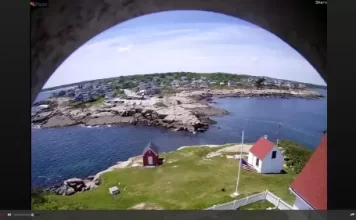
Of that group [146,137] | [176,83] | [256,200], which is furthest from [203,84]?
[256,200]

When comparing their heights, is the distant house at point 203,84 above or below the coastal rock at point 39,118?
above

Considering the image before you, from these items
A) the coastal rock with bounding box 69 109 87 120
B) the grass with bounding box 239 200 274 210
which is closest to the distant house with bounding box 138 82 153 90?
the coastal rock with bounding box 69 109 87 120

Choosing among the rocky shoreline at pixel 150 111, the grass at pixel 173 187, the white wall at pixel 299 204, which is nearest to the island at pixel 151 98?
the rocky shoreline at pixel 150 111

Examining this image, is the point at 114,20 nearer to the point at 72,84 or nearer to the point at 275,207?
the point at 72,84

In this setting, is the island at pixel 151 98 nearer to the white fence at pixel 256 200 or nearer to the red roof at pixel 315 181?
the red roof at pixel 315 181

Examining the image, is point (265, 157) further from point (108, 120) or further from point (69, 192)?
point (69, 192)
